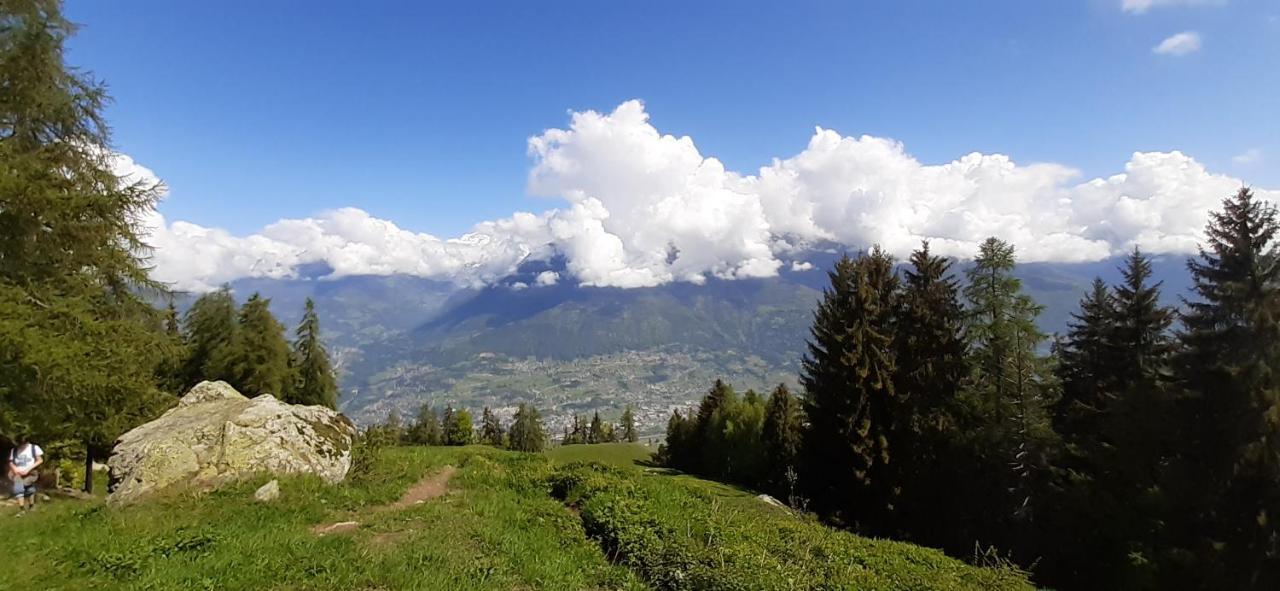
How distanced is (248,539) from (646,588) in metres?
6.35

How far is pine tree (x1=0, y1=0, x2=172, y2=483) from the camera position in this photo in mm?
13016

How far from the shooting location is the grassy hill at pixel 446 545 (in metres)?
8.30

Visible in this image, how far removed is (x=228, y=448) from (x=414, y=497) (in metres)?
4.39

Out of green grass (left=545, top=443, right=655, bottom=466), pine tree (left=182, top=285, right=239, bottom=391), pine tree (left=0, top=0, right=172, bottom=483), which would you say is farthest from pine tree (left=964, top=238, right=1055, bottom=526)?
green grass (left=545, top=443, right=655, bottom=466)

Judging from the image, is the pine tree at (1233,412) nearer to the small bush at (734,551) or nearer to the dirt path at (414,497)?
the small bush at (734,551)

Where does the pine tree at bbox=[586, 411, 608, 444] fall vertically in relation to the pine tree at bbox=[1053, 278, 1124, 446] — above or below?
below

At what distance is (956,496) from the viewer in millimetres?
30047

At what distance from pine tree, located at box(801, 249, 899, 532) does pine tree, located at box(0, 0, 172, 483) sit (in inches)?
1119

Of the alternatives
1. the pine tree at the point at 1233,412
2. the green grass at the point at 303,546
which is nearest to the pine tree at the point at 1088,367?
the pine tree at the point at 1233,412

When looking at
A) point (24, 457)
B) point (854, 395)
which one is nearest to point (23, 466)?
point (24, 457)

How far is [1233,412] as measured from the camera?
1719 centimetres

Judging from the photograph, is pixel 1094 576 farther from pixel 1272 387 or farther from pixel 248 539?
pixel 248 539

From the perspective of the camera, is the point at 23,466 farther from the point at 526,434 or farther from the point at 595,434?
the point at 595,434

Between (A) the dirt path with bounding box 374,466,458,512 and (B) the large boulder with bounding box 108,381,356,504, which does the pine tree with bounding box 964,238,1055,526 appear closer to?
(A) the dirt path with bounding box 374,466,458,512
